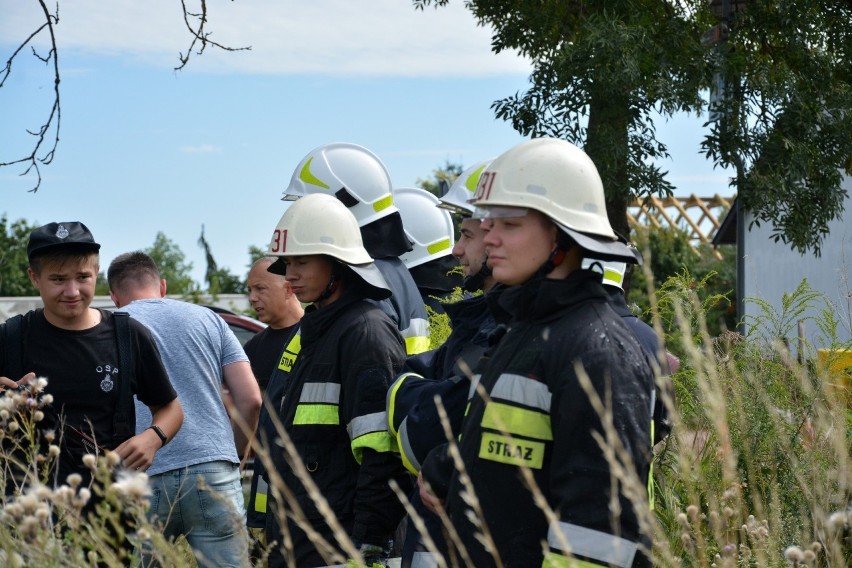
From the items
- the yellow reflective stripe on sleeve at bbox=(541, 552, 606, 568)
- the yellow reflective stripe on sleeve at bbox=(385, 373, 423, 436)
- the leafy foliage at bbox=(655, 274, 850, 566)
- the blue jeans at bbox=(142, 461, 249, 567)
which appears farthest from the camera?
the blue jeans at bbox=(142, 461, 249, 567)

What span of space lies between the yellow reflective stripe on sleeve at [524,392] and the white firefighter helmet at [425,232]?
14.2ft

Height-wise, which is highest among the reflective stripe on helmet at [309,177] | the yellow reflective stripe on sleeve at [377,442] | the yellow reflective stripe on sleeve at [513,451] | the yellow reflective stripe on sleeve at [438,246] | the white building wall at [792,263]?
the white building wall at [792,263]

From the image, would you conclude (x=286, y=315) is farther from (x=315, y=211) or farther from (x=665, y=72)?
(x=665, y=72)

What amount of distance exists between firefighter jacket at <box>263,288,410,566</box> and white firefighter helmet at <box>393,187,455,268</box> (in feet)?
9.46

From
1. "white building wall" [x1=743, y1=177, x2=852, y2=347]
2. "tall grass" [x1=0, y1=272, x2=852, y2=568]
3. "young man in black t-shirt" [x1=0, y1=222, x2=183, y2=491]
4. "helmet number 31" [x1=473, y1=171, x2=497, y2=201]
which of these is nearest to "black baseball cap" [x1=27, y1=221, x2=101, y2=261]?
"young man in black t-shirt" [x1=0, y1=222, x2=183, y2=491]

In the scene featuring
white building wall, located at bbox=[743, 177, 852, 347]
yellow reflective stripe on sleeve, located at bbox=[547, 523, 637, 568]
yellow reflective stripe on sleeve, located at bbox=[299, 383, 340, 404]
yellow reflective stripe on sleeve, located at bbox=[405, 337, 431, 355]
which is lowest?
yellow reflective stripe on sleeve, located at bbox=[547, 523, 637, 568]

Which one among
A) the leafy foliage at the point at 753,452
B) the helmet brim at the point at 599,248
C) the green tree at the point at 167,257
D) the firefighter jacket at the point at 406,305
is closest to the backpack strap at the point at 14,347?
the firefighter jacket at the point at 406,305

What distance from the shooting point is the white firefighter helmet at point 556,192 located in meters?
3.03

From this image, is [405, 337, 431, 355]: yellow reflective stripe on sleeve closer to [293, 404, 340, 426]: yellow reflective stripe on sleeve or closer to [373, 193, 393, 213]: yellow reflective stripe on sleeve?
[373, 193, 393, 213]: yellow reflective stripe on sleeve

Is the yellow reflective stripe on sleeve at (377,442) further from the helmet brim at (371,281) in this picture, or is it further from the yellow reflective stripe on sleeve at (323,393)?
the helmet brim at (371,281)

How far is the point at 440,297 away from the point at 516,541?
4.33 meters

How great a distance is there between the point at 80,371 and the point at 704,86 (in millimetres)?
10197

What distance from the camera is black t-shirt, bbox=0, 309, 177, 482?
175 inches

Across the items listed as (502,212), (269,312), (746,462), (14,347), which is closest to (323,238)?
(14,347)
